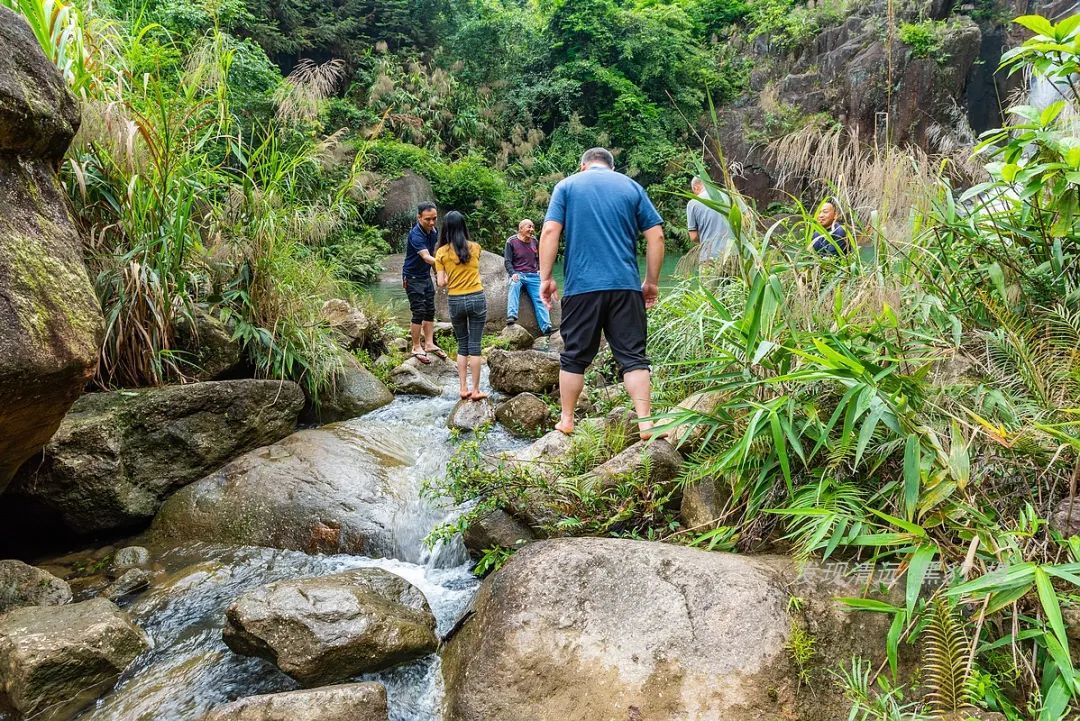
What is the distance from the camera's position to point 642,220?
3775mm

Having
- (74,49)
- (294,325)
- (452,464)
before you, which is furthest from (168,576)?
(74,49)

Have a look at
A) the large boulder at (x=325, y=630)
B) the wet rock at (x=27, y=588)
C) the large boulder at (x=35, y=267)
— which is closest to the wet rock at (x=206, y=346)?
the large boulder at (x=35, y=267)

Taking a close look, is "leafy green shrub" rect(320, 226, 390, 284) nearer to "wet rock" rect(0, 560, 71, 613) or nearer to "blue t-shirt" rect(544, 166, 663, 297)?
"blue t-shirt" rect(544, 166, 663, 297)

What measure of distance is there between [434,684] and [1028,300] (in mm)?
3117

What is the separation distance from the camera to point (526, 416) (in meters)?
5.32

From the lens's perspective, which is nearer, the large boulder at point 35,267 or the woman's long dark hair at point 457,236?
the large boulder at point 35,267

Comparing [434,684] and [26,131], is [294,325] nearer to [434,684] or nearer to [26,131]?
[26,131]

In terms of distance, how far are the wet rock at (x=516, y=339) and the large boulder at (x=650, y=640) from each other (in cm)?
537

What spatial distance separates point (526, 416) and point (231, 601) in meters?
2.65

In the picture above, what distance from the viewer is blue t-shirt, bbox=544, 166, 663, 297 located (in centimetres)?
363

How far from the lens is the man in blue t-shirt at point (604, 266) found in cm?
363

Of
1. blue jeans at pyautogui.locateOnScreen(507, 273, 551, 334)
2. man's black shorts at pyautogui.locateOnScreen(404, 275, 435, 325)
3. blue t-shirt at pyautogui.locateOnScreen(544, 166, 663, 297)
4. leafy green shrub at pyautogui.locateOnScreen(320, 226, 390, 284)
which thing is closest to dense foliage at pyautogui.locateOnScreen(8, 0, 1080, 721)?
blue t-shirt at pyautogui.locateOnScreen(544, 166, 663, 297)

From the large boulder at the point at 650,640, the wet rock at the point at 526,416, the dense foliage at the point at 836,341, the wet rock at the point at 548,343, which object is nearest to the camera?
the dense foliage at the point at 836,341

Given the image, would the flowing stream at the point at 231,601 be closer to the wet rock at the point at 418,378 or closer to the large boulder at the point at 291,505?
the large boulder at the point at 291,505
